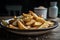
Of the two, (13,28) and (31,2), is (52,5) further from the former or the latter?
(13,28)

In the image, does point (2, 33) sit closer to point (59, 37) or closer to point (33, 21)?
point (33, 21)

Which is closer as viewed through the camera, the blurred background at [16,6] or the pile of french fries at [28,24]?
the pile of french fries at [28,24]

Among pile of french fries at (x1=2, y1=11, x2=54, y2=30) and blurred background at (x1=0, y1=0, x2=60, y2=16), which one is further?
blurred background at (x1=0, y1=0, x2=60, y2=16)

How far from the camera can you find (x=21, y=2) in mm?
2422

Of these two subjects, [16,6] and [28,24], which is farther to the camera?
[16,6]

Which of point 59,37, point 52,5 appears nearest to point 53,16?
point 52,5

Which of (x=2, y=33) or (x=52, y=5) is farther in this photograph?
(x=52, y=5)

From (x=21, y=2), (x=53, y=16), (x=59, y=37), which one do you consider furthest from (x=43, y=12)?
(x=21, y=2)

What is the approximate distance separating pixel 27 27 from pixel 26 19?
0.07 m

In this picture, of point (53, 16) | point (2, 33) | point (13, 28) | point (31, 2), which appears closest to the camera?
point (13, 28)

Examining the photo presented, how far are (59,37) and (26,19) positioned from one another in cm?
25

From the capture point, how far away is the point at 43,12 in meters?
1.59

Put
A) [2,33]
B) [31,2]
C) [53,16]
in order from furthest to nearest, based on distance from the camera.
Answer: [31,2] < [53,16] < [2,33]

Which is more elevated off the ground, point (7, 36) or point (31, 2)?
point (31, 2)
